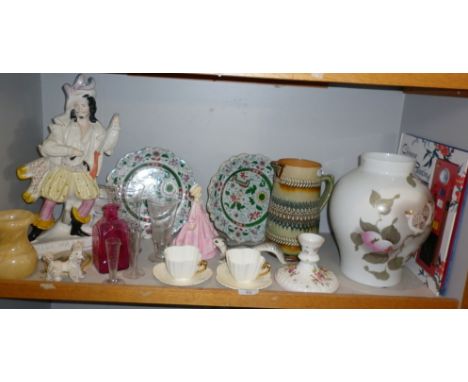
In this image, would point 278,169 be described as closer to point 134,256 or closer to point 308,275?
point 308,275

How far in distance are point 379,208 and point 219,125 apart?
1.47 feet

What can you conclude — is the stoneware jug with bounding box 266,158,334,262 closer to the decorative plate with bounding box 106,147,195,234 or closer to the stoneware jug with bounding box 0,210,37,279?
the decorative plate with bounding box 106,147,195,234

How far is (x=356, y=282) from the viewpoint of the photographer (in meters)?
0.78

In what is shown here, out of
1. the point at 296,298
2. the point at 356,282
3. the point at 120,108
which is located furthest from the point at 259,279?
the point at 120,108

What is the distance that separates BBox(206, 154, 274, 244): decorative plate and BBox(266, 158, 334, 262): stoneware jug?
0.26ft

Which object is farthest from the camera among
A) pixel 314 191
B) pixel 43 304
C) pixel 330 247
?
pixel 43 304

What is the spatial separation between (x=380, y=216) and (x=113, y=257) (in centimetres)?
49

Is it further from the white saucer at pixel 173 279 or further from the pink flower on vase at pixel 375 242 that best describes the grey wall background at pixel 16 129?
the pink flower on vase at pixel 375 242

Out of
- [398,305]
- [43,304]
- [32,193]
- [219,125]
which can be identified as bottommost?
[43,304]

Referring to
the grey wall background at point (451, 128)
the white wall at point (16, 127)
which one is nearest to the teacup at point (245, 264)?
the grey wall background at point (451, 128)

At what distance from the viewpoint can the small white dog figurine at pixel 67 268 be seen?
2.40 feet

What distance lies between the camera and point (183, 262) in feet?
2.42

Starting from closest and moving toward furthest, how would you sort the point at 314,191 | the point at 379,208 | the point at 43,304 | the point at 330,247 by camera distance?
the point at 379,208
the point at 314,191
the point at 330,247
the point at 43,304

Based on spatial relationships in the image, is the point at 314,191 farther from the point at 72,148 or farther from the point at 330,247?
the point at 72,148
